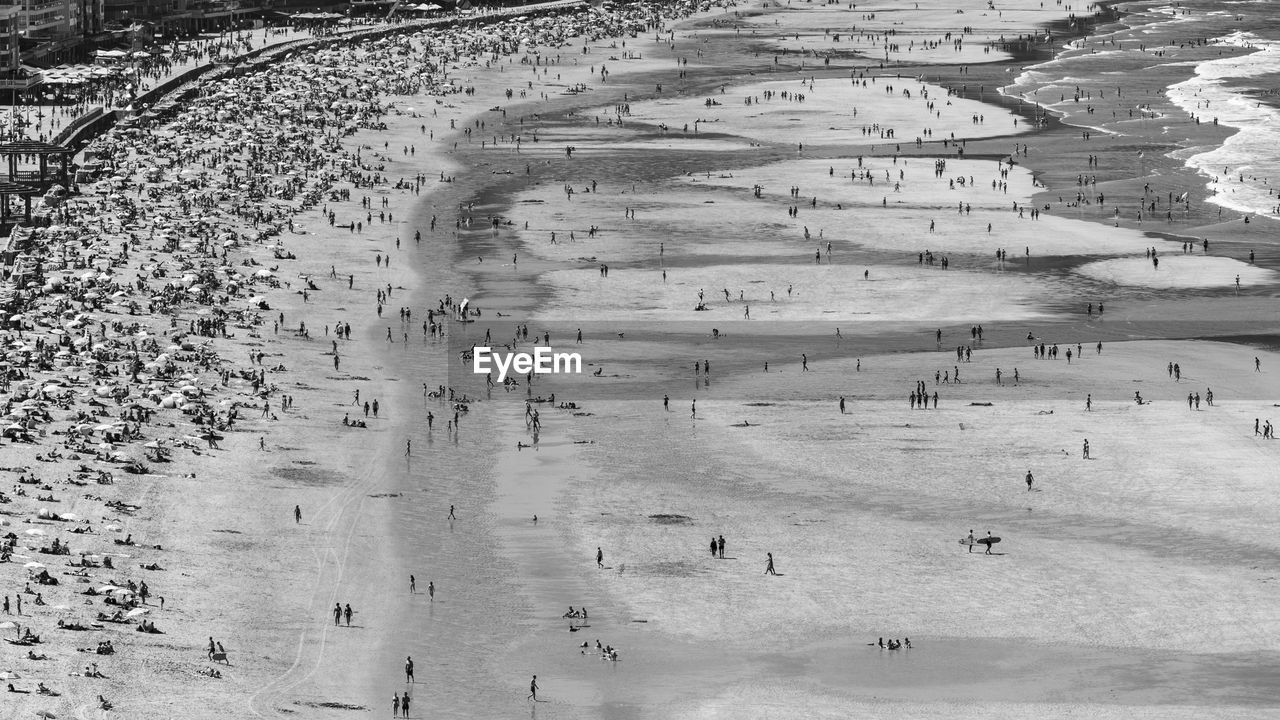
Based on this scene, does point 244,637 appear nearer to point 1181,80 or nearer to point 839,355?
point 839,355

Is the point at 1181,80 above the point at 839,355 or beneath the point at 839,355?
above

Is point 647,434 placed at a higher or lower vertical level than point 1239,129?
lower

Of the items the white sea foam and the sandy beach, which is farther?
the white sea foam

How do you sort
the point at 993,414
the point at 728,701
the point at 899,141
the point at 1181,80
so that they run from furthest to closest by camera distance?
the point at 1181,80, the point at 899,141, the point at 993,414, the point at 728,701

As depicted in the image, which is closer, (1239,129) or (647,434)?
(647,434)

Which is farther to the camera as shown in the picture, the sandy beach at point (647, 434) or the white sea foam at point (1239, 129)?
the white sea foam at point (1239, 129)

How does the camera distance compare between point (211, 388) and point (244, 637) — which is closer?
point (244, 637)

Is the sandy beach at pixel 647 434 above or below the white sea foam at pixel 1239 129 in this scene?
below

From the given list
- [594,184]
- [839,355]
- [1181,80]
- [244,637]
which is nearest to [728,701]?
[244,637]
